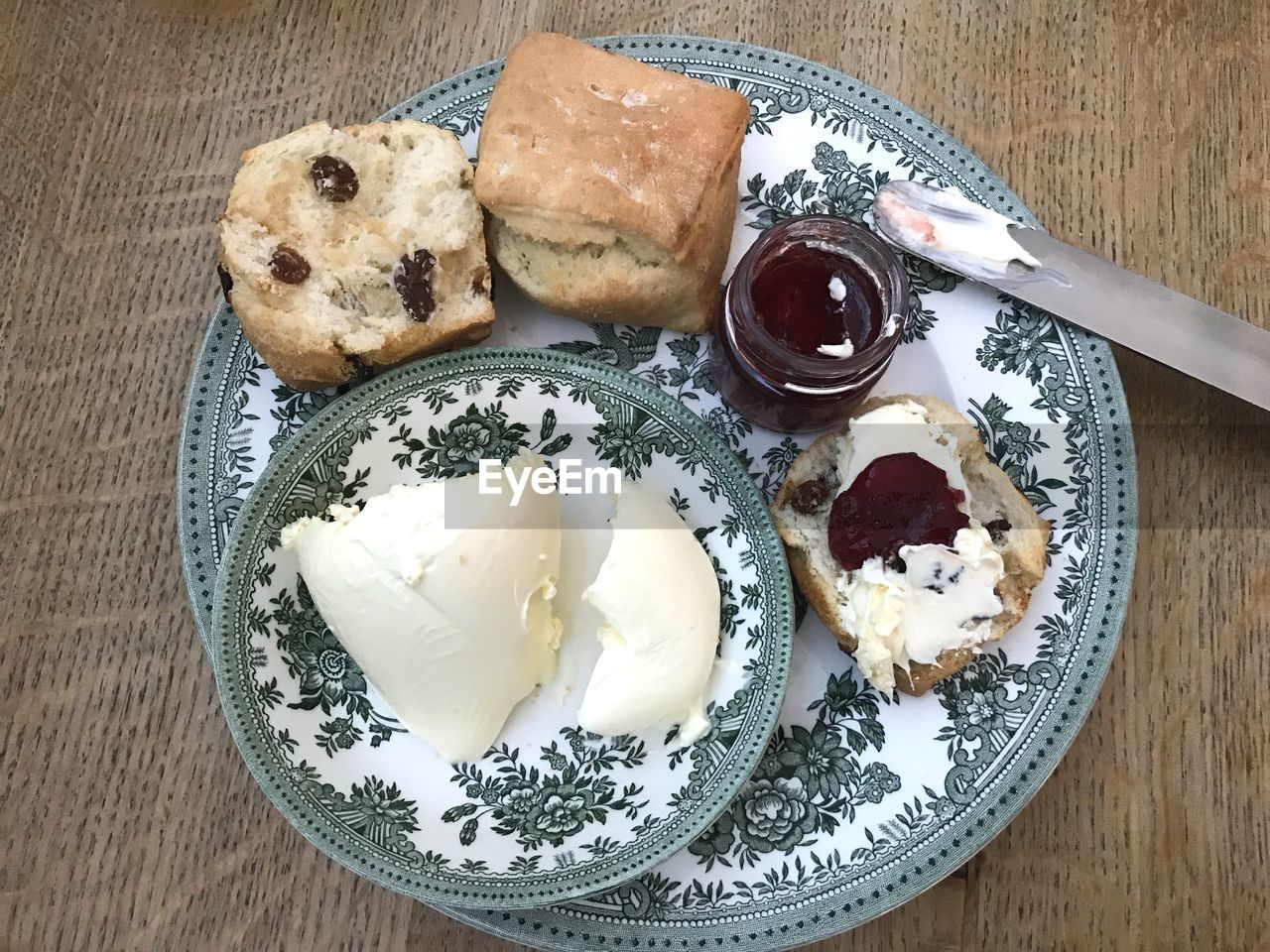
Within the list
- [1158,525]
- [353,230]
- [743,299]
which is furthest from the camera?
[1158,525]

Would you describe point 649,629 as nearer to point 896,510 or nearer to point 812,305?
point 896,510

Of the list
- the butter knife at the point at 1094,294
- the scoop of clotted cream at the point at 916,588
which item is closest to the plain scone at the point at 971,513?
the scoop of clotted cream at the point at 916,588

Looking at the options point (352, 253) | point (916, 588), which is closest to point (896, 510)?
point (916, 588)

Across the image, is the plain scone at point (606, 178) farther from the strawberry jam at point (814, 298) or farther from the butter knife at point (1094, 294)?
the butter knife at point (1094, 294)

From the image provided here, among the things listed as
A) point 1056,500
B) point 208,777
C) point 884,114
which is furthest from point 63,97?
point 1056,500

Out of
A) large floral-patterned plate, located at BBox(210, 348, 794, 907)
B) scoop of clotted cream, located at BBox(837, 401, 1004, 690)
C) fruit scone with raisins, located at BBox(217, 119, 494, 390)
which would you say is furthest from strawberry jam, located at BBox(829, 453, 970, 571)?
fruit scone with raisins, located at BBox(217, 119, 494, 390)

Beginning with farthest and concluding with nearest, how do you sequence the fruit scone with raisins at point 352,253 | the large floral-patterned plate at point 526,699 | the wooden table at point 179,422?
the wooden table at point 179,422, the fruit scone with raisins at point 352,253, the large floral-patterned plate at point 526,699

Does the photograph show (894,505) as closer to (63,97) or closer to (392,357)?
(392,357)
